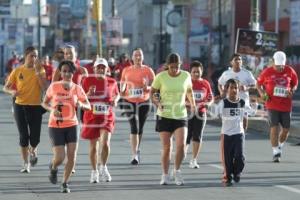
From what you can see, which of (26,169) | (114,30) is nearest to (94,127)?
(26,169)

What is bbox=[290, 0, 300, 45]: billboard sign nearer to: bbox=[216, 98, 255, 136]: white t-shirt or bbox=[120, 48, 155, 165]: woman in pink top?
bbox=[120, 48, 155, 165]: woman in pink top

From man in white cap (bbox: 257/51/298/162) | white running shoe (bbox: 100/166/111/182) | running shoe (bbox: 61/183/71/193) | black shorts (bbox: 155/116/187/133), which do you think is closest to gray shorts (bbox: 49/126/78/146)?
running shoe (bbox: 61/183/71/193)

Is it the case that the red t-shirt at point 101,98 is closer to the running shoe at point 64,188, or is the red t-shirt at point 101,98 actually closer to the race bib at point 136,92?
the running shoe at point 64,188

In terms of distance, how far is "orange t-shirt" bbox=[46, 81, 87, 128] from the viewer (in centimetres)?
1238

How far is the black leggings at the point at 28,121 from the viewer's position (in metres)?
14.7

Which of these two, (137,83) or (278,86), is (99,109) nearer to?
(137,83)

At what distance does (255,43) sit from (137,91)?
40.5 ft

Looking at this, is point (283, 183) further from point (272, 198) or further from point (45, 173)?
point (45, 173)

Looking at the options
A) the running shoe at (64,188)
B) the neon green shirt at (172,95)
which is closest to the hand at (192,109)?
the neon green shirt at (172,95)

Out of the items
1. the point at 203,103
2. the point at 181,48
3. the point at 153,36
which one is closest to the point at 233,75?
the point at 203,103

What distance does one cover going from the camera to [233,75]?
16.5m

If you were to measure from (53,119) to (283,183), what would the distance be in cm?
346

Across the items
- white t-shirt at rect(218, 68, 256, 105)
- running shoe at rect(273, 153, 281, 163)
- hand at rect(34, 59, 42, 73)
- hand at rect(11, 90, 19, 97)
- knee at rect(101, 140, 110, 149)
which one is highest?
hand at rect(34, 59, 42, 73)

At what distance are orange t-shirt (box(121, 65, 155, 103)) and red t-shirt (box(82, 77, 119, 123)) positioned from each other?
7.87 feet
